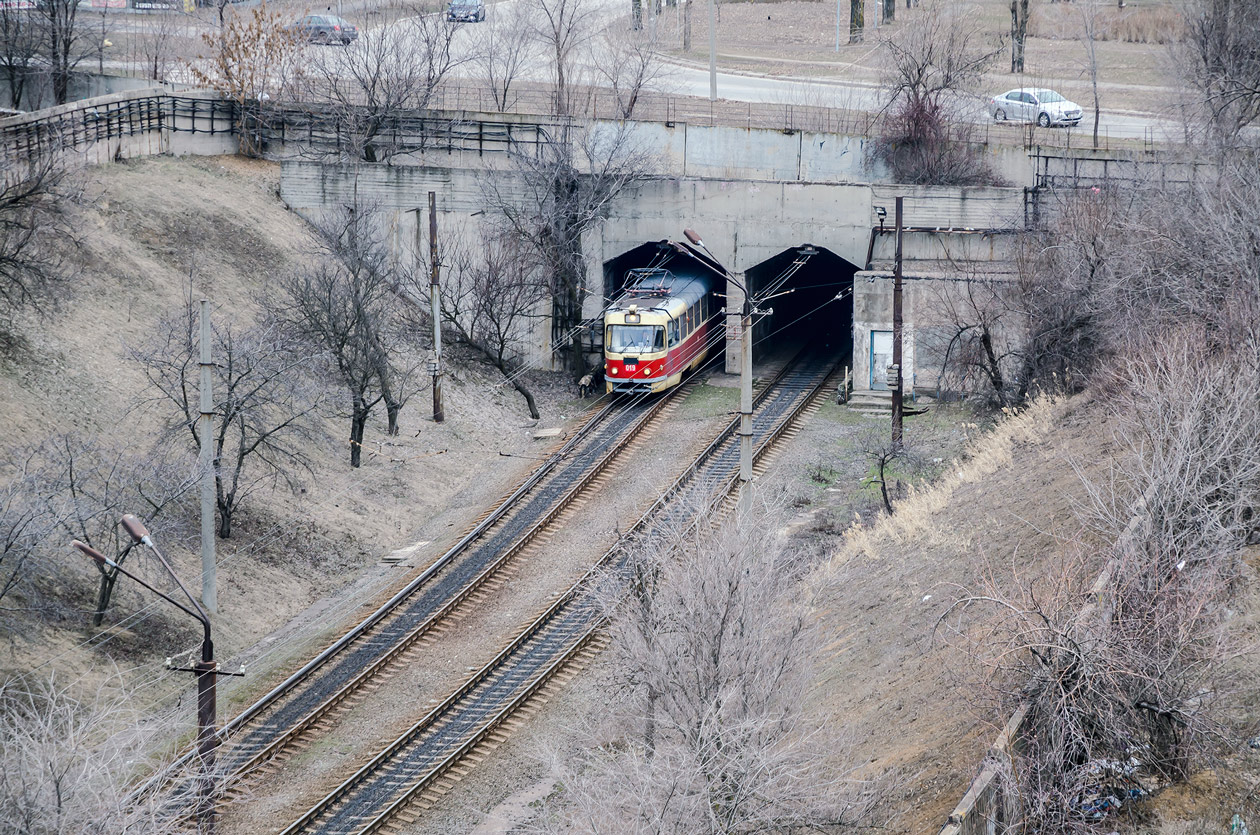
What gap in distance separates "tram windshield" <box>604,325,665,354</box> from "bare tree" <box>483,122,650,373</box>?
329 centimetres

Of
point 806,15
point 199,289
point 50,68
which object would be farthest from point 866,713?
point 806,15

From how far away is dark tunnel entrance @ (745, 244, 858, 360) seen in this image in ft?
145

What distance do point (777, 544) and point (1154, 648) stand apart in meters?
5.31

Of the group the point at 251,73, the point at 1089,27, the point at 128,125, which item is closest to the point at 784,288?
the point at 251,73

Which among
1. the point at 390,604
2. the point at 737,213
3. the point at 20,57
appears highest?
the point at 20,57

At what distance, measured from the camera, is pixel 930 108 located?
45.5 meters

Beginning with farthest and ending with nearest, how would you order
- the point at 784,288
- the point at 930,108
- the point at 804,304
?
1. the point at 804,304
2. the point at 784,288
3. the point at 930,108

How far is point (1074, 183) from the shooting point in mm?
41969

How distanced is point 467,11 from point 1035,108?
25.6m

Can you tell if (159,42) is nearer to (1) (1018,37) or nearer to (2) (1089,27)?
(1) (1018,37)

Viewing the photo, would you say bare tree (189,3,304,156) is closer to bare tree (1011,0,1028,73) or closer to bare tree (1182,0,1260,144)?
bare tree (1182,0,1260,144)

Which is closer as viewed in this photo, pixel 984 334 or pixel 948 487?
pixel 948 487

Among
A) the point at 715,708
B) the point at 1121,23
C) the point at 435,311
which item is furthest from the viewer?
the point at 1121,23

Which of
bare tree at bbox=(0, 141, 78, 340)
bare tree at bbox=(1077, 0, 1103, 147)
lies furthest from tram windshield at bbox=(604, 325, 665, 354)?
bare tree at bbox=(1077, 0, 1103, 147)
